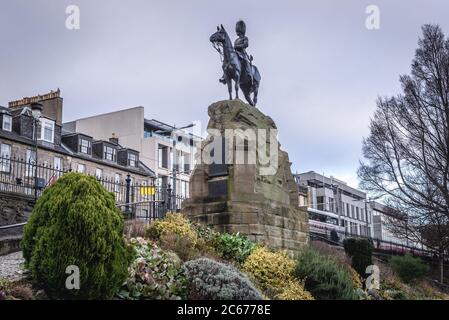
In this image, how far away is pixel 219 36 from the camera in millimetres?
16438

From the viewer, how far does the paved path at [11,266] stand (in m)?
9.43

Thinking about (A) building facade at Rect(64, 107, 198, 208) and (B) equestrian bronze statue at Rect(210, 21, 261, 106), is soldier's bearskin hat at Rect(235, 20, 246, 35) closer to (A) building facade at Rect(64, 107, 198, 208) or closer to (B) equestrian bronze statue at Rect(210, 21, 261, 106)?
(B) equestrian bronze statue at Rect(210, 21, 261, 106)

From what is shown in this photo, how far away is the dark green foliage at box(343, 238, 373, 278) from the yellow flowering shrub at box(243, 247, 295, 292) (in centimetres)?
512

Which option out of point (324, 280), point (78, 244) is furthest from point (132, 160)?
point (78, 244)

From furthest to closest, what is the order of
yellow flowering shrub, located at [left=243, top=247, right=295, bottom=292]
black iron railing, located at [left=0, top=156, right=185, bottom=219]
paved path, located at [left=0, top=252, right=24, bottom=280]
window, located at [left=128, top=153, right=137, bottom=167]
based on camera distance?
window, located at [left=128, top=153, right=137, bottom=167] < black iron railing, located at [left=0, top=156, right=185, bottom=219] < yellow flowering shrub, located at [left=243, top=247, right=295, bottom=292] < paved path, located at [left=0, top=252, right=24, bottom=280]

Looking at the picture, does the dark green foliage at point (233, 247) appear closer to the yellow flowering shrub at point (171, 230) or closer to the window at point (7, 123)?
the yellow flowering shrub at point (171, 230)

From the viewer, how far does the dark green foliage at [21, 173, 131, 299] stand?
7906 mm

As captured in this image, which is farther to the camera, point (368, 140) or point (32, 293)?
point (368, 140)

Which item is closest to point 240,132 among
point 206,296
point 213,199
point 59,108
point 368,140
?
point 213,199

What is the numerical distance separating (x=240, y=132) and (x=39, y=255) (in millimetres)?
8801

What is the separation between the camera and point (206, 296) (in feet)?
29.7

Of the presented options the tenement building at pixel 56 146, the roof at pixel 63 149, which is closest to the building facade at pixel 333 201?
the roof at pixel 63 149

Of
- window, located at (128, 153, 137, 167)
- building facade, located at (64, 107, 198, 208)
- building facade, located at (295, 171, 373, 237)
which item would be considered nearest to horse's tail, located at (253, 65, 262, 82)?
window, located at (128, 153, 137, 167)

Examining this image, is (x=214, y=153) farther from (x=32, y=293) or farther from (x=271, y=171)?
(x=32, y=293)
